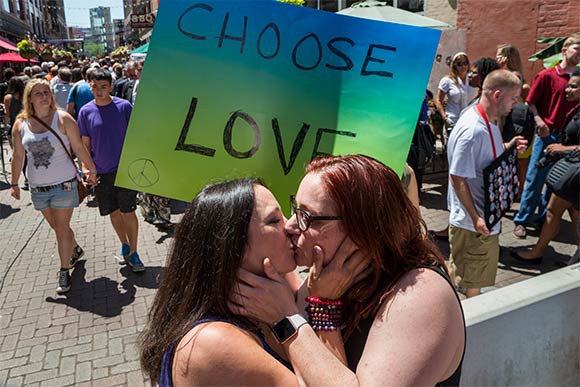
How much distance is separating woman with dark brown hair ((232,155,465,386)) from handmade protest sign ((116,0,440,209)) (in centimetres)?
73

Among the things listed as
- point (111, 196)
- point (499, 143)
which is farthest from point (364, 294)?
point (111, 196)

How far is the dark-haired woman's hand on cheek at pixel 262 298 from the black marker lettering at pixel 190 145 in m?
0.87

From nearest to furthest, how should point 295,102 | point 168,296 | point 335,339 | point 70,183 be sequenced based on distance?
1. point 335,339
2. point 168,296
3. point 295,102
4. point 70,183

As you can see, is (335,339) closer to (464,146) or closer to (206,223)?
(206,223)

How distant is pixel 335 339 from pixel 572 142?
4049 mm

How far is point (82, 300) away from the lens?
4.27 metres

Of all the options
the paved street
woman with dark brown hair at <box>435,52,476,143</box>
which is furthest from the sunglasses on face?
woman with dark brown hair at <box>435,52,476,143</box>

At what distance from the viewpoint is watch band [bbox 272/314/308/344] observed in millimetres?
1278

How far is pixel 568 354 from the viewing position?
2508 mm

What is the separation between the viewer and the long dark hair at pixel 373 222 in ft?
4.36

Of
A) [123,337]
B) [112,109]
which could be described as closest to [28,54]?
[112,109]

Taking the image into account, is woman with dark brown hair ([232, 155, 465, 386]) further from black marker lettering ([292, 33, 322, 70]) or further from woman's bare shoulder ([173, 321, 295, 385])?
black marker lettering ([292, 33, 322, 70])

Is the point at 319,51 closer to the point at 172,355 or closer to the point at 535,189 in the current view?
the point at 172,355

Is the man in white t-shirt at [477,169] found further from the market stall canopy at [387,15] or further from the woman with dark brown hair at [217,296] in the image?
the market stall canopy at [387,15]
